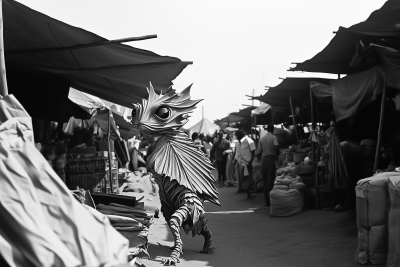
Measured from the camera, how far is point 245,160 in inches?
628

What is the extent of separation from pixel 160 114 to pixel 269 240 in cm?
342

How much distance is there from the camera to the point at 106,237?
2293 millimetres

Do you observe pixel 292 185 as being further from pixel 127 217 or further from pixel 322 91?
pixel 127 217

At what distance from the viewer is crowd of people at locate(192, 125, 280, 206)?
13164 mm

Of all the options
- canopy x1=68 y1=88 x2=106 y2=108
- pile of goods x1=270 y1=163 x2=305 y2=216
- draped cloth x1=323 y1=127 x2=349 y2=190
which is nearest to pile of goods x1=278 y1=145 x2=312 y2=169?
pile of goods x1=270 y1=163 x2=305 y2=216

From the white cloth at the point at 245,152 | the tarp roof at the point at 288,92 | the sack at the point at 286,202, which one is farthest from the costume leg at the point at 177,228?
the white cloth at the point at 245,152

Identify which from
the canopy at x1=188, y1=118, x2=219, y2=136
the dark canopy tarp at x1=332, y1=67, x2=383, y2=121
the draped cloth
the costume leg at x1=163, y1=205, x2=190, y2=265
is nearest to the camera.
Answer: the costume leg at x1=163, y1=205, x2=190, y2=265

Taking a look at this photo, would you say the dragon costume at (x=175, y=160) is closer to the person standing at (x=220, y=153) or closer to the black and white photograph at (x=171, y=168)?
the black and white photograph at (x=171, y=168)

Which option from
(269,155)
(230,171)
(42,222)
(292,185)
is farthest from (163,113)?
(230,171)

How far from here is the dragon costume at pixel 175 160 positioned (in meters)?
7.03

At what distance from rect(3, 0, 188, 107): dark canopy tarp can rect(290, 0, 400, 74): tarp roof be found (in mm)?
2820

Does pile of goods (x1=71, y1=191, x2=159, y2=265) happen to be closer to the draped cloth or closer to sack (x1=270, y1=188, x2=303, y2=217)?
the draped cloth

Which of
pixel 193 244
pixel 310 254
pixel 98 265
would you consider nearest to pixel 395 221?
pixel 310 254

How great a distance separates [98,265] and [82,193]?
11.1ft
